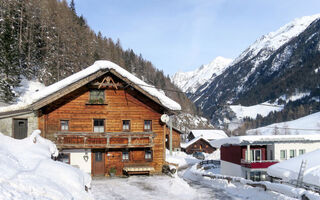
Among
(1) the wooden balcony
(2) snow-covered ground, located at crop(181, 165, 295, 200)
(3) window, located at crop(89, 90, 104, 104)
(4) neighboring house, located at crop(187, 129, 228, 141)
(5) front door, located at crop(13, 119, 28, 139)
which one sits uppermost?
(3) window, located at crop(89, 90, 104, 104)

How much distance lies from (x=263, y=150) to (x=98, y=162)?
27.2m

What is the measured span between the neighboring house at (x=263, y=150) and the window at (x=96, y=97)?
23142mm

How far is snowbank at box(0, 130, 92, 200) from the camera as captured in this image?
25.4 feet

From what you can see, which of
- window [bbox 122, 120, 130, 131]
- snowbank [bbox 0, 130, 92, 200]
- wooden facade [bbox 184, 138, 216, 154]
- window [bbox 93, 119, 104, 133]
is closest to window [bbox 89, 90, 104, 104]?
window [bbox 93, 119, 104, 133]

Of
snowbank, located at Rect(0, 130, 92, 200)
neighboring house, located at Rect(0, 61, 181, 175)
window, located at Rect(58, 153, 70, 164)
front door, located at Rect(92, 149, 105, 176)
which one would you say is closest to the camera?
snowbank, located at Rect(0, 130, 92, 200)

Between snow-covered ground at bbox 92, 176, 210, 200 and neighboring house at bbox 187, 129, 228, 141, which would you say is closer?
snow-covered ground at bbox 92, 176, 210, 200

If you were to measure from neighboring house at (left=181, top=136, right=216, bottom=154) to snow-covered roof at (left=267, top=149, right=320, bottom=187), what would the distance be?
215 ft

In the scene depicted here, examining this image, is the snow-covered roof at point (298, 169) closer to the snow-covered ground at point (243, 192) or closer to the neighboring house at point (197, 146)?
the snow-covered ground at point (243, 192)

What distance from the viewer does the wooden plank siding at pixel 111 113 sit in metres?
23.1

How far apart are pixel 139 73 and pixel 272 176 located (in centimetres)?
10542

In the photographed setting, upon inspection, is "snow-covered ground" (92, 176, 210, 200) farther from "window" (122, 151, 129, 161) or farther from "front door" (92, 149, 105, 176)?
"window" (122, 151, 129, 161)

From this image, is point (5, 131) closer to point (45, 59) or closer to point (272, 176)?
point (272, 176)

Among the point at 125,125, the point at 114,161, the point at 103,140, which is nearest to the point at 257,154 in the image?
the point at 125,125

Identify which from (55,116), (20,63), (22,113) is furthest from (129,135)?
(20,63)
